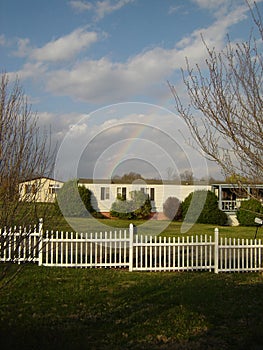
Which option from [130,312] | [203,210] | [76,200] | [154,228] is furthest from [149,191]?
[130,312]

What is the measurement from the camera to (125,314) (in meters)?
6.14

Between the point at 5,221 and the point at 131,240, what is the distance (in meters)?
6.91

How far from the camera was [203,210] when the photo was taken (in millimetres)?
25766

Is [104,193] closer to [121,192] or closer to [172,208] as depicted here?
[121,192]

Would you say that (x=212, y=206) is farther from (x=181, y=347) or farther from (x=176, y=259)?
(x=181, y=347)

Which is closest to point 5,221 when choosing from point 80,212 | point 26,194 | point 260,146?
point 26,194

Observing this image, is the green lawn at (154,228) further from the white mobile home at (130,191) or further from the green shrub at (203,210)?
the white mobile home at (130,191)

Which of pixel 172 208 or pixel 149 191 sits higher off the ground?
pixel 149 191

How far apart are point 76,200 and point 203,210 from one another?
8189mm

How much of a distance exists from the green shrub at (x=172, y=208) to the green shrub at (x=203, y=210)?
2.69 feet

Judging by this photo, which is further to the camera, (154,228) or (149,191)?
(149,191)

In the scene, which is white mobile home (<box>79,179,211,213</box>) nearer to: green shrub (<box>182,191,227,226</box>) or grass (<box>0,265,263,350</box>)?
green shrub (<box>182,191,227,226</box>)

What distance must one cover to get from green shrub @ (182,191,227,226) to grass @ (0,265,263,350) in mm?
16251

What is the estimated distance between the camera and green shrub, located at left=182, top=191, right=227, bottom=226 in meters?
25.8
